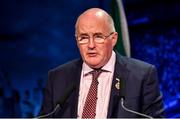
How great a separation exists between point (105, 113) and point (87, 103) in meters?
0.08

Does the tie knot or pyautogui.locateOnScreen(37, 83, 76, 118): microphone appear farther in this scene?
the tie knot

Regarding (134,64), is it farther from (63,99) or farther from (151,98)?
(63,99)

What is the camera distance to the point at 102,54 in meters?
1.52

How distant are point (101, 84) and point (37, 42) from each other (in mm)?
1612

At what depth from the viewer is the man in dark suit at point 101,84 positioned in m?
1.47

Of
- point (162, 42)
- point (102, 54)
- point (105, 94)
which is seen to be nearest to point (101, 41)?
point (102, 54)

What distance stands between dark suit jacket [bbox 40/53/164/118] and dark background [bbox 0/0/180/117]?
139 cm

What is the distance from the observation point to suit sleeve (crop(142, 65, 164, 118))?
4.69ft

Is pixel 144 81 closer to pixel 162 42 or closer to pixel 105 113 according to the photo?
pixel 105 113

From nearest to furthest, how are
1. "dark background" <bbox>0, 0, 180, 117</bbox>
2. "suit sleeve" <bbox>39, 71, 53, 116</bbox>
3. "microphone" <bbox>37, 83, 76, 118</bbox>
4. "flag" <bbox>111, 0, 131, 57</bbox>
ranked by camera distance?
1. "microphone" <bbox>37, 83, 76, 118</bbox>
2. "suit sleeve" <bbox>39, 71, 53, 116</bbox>
3. "flag" <bbox>111, 0, 131, 57</bbox>
4. "dark background" <bbox>0, 0, 180, 117</bbox>

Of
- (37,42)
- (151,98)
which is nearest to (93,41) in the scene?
(151,98)

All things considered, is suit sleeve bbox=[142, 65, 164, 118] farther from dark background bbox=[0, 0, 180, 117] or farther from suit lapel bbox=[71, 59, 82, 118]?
dark background bbox=[0, 0, 180, 117]

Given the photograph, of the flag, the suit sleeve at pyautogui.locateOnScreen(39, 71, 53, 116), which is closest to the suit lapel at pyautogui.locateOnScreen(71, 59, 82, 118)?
the suit sleeve at pyautogui.locateOnScreen(39, 71, 53, 116)

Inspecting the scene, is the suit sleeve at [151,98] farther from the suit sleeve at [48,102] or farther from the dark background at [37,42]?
the dark background at [37,42]
